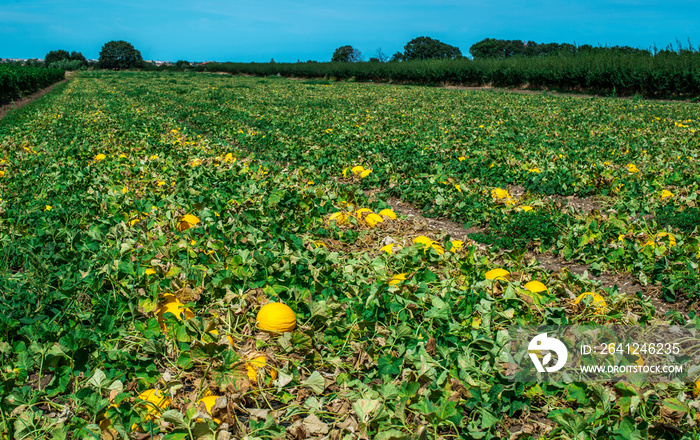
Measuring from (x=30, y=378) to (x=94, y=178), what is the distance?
391 centimetres

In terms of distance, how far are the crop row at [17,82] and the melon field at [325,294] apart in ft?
71.2

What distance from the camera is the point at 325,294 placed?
2922 mm

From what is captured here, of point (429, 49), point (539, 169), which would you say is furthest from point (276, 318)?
point (429, 49)

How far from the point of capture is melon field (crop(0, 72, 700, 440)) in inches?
81.7

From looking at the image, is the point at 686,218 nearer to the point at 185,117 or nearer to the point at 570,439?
the point at 570,439

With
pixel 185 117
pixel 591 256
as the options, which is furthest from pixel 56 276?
pixel 185 117

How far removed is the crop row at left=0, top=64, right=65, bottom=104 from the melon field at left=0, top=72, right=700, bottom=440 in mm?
21710

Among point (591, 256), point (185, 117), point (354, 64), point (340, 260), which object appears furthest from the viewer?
point (354, 64)

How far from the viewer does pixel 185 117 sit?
45.6ft

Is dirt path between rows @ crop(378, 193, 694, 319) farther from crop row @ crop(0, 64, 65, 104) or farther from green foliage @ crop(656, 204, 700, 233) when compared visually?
crop row @ crop(0, 64, 65, 104)

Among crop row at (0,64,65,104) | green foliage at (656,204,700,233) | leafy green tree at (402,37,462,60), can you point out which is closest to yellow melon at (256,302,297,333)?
green foliage at (656,204,700,233)

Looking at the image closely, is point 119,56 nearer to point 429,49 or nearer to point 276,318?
point 429,49

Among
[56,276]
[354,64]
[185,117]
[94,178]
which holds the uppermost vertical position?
[354,64]

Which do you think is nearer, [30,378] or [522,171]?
[30,378]
